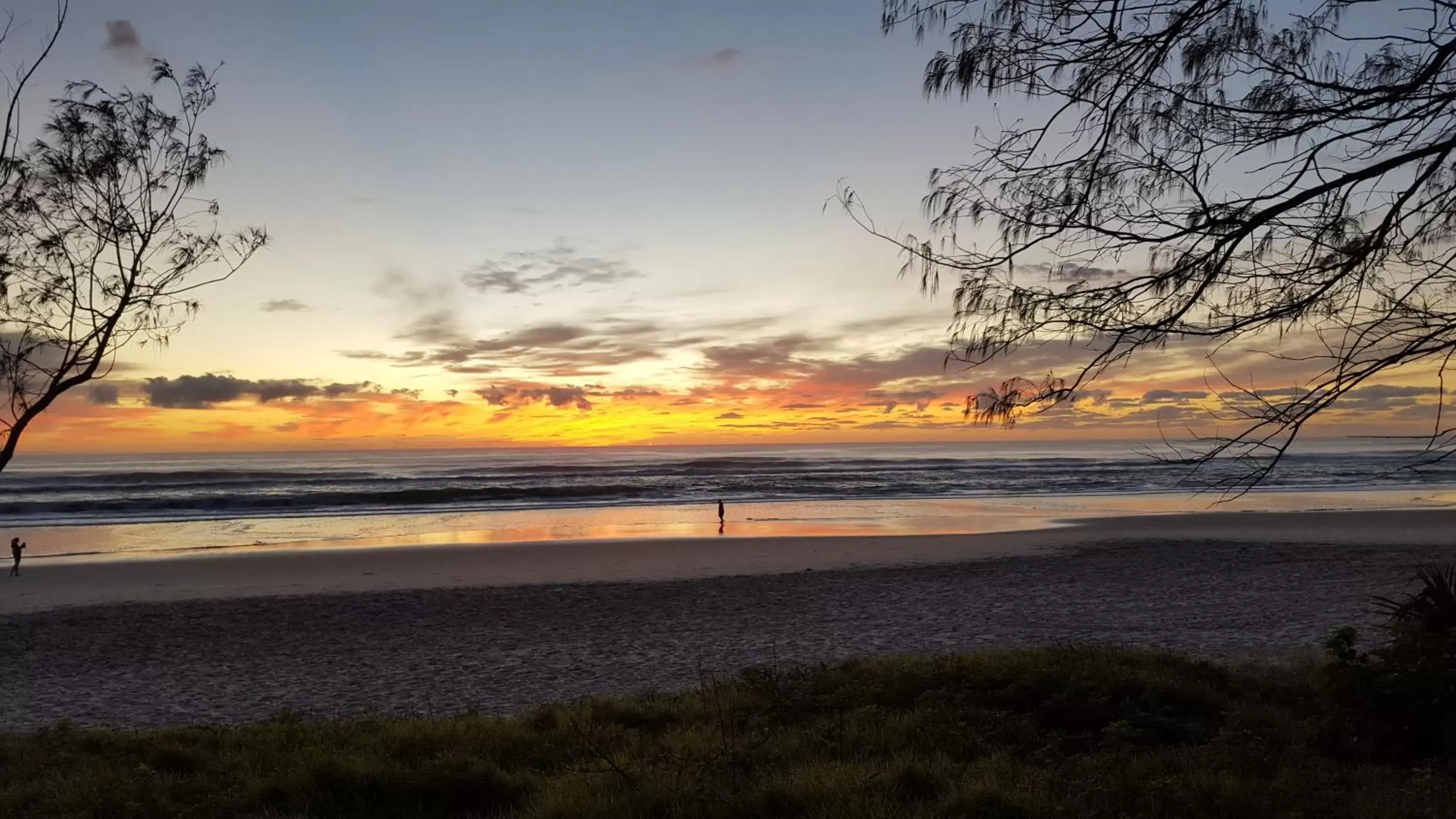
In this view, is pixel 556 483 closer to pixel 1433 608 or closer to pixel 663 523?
pixel 663 523

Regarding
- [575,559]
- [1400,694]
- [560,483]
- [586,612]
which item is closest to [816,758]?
[1400,694]

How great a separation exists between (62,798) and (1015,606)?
46.8 ft

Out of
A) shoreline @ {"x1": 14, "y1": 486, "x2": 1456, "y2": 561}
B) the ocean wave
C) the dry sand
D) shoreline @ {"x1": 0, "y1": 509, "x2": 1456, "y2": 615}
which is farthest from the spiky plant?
the ocean wave

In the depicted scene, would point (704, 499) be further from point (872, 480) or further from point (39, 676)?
point (39, 676)

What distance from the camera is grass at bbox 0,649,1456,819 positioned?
5445 mm

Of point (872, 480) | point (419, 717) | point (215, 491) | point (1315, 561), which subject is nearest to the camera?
point (419, 717)

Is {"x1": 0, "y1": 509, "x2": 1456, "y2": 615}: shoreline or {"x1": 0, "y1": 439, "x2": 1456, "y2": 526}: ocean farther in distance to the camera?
{"x1": 0, "y1": 439, "x2": 1456, "y2": 526}: ocean

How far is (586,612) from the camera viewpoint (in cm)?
1678

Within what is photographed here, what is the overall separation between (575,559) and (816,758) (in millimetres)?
18703

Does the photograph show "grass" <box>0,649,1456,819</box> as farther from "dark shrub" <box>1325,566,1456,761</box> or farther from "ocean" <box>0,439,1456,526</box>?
"ocean" <box>0,439,1456,526</box>

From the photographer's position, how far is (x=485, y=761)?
663cm

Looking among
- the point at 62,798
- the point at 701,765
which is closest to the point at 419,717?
the point at 62,798

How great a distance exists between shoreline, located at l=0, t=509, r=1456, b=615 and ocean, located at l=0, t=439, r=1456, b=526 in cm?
1330

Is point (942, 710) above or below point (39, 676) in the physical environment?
above
